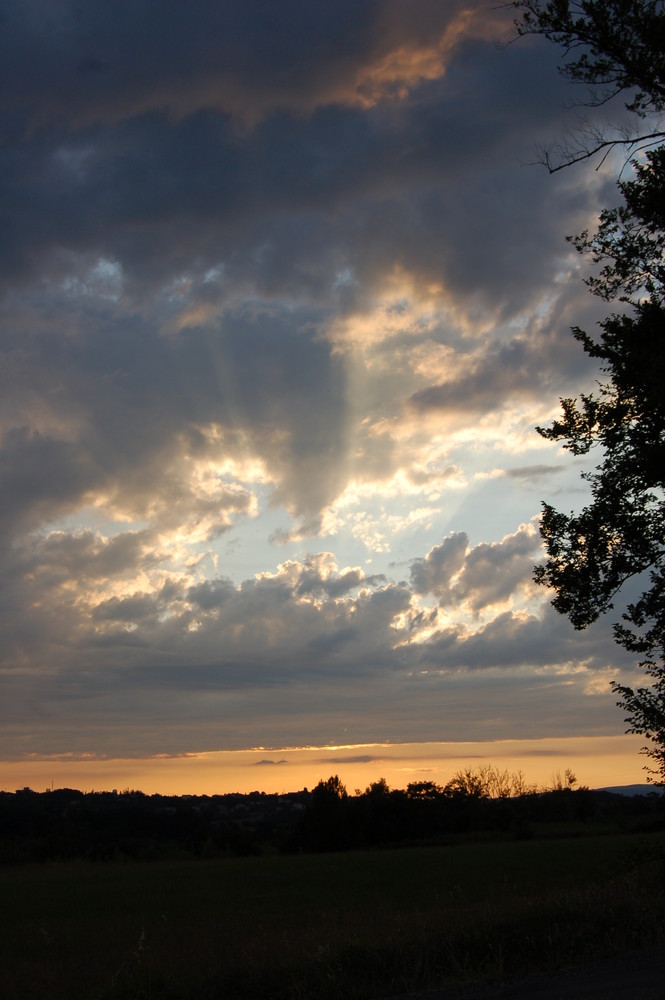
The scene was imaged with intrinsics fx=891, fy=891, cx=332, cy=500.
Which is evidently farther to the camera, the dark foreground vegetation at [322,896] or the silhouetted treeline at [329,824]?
the silhouetted treeline at [329,824]

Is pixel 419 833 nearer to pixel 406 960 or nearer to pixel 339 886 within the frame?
pixel 339 886

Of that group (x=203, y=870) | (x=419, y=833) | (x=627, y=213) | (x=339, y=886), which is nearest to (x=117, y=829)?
(x=419, y=833)

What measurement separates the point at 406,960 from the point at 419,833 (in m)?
80.6

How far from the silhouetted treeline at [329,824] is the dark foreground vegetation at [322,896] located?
0.73 ft

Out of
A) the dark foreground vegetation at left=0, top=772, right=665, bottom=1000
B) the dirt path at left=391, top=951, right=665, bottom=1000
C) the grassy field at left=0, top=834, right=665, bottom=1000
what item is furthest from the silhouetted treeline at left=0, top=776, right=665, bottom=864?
the dirt path at left=391, top=951, right=665, bottom=1000

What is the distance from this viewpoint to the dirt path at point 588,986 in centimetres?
668

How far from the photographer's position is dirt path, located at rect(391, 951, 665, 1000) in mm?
6684

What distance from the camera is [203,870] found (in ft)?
182

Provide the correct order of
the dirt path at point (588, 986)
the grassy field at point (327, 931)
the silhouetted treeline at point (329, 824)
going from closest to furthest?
1. the dirt path at point (588, 986)
2. the grassy field at point (327, 931)
3. the silhouetted treeline at point (329, 824)

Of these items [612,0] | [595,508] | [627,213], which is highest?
[612,0]

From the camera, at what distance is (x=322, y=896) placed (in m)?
33.2

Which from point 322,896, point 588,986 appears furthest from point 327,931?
point 322,896

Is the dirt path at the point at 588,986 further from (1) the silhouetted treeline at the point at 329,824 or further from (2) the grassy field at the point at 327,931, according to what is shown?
(1) the silhouetted treeline at the point at 329,824

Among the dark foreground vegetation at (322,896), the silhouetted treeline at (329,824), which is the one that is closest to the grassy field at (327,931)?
the dark foreground vegetation at (322,896)
